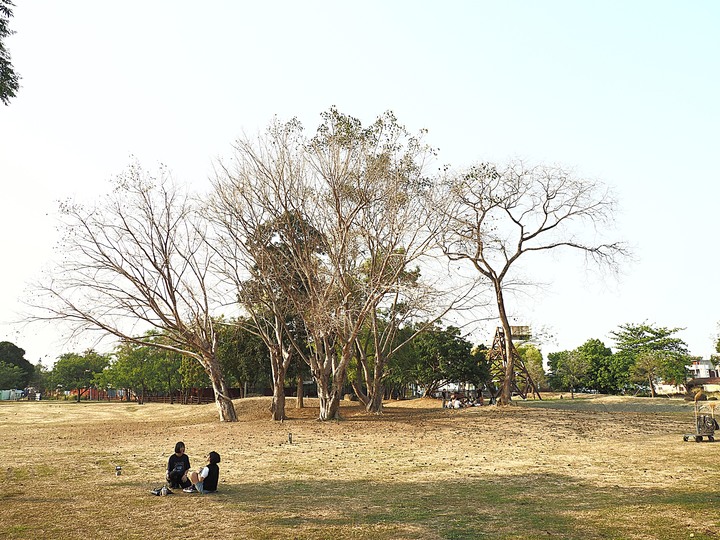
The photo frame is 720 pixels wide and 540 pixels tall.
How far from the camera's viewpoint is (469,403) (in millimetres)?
45344

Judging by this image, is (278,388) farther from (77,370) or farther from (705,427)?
(77,370)

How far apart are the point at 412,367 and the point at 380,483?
36.4 m

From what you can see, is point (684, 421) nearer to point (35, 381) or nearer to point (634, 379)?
point (634, 379)

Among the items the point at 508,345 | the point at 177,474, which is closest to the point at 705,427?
the point at 508,345

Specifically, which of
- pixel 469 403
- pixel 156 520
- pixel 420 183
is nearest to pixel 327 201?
pixel 420 183

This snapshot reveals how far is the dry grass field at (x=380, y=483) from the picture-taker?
856 cm

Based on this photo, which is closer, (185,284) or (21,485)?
(21,485)

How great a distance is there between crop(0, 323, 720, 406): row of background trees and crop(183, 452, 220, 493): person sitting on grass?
63.4ft

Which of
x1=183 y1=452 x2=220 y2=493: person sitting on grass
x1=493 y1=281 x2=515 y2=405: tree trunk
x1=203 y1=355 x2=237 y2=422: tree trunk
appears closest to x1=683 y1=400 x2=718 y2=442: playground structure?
x1=493 y1=281 x2=515 y2=405: tree trunk

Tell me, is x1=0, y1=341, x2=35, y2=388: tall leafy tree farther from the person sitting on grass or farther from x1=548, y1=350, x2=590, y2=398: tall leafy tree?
the person sitting on grass

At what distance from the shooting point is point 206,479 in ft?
37.7

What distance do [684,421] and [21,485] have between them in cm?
2498

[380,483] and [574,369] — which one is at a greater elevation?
[574,369]

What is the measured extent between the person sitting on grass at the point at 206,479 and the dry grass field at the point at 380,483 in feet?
0.91
